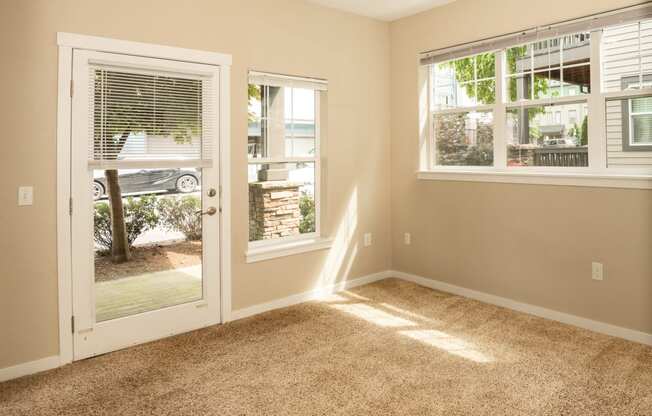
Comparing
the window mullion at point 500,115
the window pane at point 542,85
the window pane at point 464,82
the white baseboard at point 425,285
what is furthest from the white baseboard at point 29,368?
the window pane at point 542,85

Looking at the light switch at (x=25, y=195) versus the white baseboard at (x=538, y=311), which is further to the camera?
the white baseboard at (x=538, y=311)

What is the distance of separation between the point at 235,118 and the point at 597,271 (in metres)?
2.94

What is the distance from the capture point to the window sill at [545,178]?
10.5 ft

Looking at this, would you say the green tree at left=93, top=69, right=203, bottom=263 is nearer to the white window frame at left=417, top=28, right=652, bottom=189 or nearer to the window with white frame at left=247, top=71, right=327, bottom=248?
the window with white frame at left=247, top=71, right=327, bottom=248

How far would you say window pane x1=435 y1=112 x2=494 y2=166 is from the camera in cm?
415

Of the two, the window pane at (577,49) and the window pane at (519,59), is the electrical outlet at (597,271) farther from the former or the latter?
the window pane at (519,59)

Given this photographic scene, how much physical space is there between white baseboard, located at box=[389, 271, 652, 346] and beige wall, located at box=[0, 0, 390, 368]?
57 cm

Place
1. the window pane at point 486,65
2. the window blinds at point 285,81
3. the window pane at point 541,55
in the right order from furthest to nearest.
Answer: the window pane at point 486,65, the window blinds at point 285,81, the window pane at point 541,55

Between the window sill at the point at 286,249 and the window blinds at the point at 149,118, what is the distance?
0.85 meters

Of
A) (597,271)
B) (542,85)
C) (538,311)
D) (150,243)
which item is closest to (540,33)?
(542,85)

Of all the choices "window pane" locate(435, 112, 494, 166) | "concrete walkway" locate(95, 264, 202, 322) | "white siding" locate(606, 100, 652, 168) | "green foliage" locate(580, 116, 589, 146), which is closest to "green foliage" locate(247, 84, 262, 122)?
"concrete walkway" locate(95, 264, 202, 322)

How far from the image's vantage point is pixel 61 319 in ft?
9.64

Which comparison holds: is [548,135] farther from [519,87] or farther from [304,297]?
[304,297]

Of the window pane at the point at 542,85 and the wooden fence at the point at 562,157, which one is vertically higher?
the window pane at the point at 542,85
